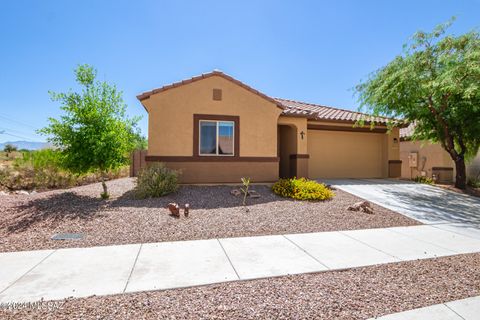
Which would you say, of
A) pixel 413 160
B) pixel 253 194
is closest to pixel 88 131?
pixel 253 194

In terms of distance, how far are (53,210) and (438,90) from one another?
50.9 ft

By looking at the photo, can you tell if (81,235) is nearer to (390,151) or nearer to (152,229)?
(152,229)

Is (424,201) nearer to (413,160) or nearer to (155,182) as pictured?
(155,182)

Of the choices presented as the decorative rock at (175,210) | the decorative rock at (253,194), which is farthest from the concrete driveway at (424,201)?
the decorative rock at (175,210)

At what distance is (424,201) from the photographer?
426 inches

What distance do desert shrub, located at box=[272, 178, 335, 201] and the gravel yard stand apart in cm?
46

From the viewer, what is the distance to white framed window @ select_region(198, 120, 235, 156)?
39.0ft

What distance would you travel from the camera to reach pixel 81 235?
614 centimetres

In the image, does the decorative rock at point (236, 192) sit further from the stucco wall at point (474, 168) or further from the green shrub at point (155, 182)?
the stucco wall at point (474, 168)

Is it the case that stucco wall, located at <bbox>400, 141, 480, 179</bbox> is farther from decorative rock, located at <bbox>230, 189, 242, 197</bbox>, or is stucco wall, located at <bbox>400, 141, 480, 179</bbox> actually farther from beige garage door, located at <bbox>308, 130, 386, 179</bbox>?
decorative rock, located at <bbox>230, 189, 242, 197</bbox>

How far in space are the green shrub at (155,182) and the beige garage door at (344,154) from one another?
889 centimetres

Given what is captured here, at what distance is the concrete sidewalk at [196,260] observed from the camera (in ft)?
12.5

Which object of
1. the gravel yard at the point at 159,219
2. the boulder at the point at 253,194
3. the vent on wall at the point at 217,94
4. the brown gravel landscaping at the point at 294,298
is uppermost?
the vent on wall at the point at 217,94

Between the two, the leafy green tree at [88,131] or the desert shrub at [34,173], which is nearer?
the leafy green tree at [88,131]
